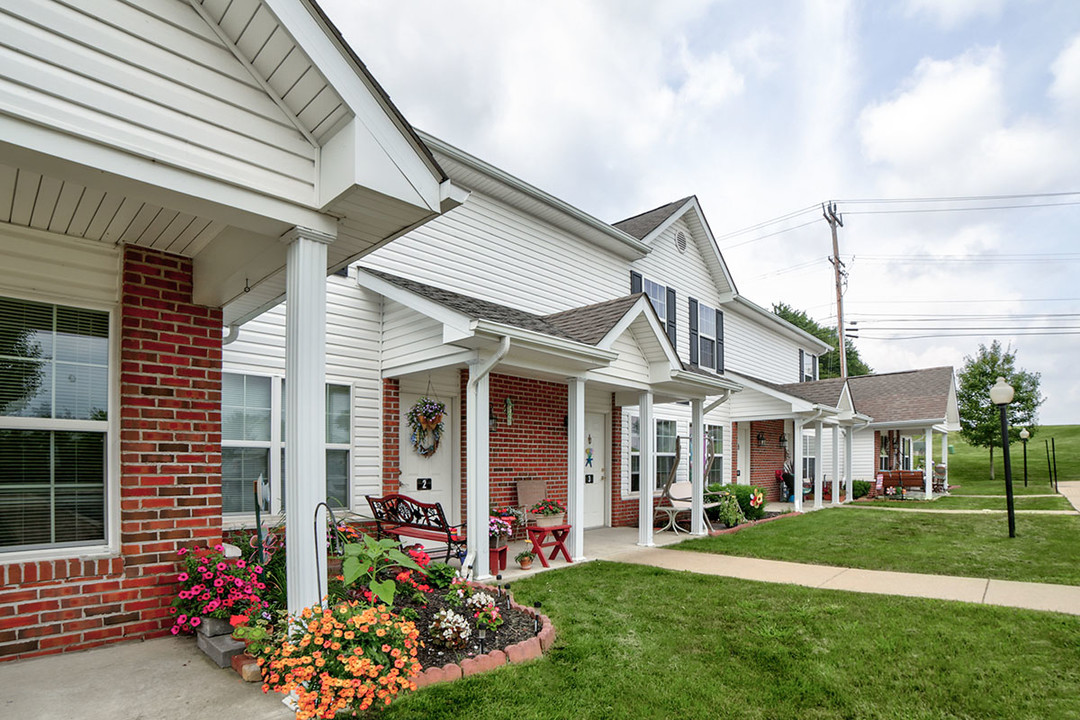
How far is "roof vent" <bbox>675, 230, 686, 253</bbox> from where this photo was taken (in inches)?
606

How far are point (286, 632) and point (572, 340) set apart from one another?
502 cm

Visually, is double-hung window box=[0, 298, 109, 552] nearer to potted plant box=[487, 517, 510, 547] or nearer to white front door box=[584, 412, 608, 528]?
potted plant box=[487, 517, 510, 547]

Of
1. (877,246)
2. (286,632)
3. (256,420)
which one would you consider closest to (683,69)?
(256,420)

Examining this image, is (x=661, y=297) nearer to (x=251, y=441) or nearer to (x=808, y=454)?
(x=251, y=441)

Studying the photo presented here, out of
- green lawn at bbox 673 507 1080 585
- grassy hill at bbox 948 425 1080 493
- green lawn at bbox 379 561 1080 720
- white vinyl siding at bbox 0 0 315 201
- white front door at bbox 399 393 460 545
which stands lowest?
grassy hill at bbox 948 425 1080 493

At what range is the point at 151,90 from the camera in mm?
3059

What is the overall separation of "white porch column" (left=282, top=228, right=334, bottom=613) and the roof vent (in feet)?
42.3

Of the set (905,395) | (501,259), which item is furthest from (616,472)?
(905,395)

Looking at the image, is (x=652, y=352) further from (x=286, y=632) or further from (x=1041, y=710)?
(x=286, y=632)

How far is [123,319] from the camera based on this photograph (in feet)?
14.4

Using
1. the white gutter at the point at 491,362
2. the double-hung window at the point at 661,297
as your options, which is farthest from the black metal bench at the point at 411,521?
the double-hung window at the point at 661,297

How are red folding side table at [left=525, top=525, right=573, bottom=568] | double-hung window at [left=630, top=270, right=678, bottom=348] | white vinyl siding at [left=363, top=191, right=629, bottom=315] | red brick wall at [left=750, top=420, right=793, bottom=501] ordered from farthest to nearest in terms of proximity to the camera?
1. red brick wall at [left=750, top=420, right=793, bottom=501]
2. double-hung window at [left=630, top=270, right=678, bottom=348]
3. white vinyl siding at [left=363, top=191, right=629, bottom=315]
4. red folding side table at [left=525, top=525, right=573, bottom=568]

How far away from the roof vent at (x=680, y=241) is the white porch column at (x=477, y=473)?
989 cm

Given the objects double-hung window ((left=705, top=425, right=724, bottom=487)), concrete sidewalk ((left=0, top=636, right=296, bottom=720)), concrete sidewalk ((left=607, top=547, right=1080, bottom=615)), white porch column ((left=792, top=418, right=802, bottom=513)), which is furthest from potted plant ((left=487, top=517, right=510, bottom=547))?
white porch column ((left=792, top=418, right=802, bottom=513))
